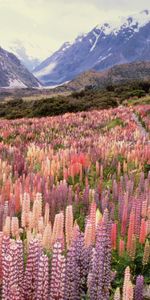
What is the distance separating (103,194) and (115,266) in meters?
2.29

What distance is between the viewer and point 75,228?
4.64m

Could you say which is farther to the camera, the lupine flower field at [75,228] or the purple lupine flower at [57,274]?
the lupine flower field at [75,228]

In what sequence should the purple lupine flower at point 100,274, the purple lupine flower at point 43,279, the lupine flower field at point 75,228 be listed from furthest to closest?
the purple lupine flower at point 100,274
the lupine flower field at point 75,228
the purple lupine flower at point 43,279

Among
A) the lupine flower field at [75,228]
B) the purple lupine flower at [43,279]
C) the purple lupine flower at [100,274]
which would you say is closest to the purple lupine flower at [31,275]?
the lupine flower field at [75,228]

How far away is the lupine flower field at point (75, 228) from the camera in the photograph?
3557 mm

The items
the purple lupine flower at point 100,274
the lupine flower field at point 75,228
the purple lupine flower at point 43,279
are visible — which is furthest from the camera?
the purple lupine flower at point 100,274

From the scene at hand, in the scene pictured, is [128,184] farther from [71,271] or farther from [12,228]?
[71,271]

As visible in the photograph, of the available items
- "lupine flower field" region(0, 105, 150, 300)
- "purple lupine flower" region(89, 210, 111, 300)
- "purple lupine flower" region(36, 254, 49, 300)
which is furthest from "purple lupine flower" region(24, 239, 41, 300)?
"purple lupine flower" region(89, 210, 111, 300)

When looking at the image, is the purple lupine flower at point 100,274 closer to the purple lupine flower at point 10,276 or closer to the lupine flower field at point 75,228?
the lupine flower field at point 75,228

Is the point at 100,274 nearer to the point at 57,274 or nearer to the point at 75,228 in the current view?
the point at 57,274

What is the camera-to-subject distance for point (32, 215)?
5656mm

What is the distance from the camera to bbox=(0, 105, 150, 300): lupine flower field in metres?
3.56

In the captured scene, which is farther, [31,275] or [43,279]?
[31,275]

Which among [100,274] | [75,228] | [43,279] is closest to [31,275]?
[43,279]
